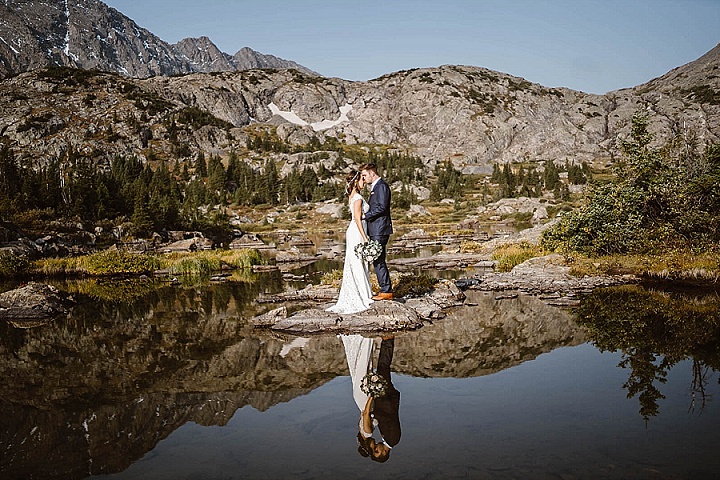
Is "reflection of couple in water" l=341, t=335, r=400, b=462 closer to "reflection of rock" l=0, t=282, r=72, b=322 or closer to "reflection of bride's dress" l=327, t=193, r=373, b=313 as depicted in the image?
"reflection of bride's dress" l=327, t=193, r=373, b=313

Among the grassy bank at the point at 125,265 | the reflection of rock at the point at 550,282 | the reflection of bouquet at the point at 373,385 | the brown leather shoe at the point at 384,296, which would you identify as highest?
the brown leather shoe at the point at 384,296

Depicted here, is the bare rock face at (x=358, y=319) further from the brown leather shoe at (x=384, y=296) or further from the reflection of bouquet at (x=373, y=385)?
the reflection of bouquet at (x=373, y=385)

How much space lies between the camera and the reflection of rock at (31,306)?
16.8 metres

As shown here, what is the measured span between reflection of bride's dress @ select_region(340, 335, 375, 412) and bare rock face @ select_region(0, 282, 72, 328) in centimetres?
1137

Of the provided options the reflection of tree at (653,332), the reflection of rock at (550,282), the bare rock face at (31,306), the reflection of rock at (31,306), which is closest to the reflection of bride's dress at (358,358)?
the reflection of tree at (653,332)

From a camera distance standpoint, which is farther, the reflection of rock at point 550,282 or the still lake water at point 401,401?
the reflection of rock at point 550,282

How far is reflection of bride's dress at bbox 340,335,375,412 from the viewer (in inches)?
324

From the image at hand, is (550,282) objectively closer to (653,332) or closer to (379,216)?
(653,332)

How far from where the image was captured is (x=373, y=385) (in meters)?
8.62

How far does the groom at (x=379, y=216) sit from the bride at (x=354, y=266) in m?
0.28

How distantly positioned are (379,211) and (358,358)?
16.8 ft

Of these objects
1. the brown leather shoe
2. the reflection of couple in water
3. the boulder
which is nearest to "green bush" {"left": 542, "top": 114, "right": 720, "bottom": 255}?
the brown leather shoe

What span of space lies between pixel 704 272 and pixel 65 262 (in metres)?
35.2

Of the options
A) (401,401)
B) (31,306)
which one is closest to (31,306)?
(31,306)
